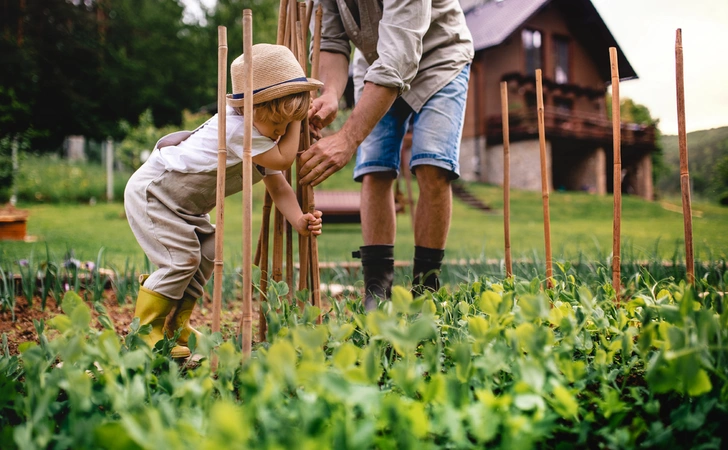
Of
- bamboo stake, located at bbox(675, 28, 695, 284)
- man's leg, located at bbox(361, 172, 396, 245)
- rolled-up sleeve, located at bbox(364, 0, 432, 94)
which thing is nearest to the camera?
bamboo stake, located at bbox(675, 28, 695, 284)

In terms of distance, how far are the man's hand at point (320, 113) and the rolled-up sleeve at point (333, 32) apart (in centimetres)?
30

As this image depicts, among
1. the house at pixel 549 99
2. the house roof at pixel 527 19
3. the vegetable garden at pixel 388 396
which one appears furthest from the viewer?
the house roof at pixel 527 19

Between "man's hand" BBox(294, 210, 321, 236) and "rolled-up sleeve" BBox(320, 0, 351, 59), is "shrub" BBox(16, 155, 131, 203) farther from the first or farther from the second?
"man's hand" BBox(294, 210, 321, 236)

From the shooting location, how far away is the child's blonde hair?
4.94 feet

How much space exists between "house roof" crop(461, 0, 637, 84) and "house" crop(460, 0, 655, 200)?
0.10 ft

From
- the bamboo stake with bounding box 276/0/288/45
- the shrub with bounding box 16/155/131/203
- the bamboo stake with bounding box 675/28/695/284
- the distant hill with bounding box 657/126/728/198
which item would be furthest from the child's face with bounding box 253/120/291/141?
the shrub with bounding box 16/155/131/203

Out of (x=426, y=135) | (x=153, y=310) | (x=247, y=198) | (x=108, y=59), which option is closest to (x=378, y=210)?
(x=426, y=135)

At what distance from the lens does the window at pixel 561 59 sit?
1683 centimetres

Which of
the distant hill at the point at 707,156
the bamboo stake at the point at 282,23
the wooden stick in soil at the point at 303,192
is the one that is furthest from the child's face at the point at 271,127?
the distant hill at the point at 707,156

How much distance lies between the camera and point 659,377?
0.88 meters

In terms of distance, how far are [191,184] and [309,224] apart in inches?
14.9

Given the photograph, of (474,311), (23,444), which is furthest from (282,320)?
(23,444)

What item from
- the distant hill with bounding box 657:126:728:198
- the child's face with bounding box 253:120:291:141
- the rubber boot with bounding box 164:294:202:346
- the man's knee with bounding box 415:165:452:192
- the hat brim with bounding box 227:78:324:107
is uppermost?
the distant hill with bounding box 657:126:728:198

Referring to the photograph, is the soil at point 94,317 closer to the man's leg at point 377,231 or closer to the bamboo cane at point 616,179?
the man's leg at point 377,231
